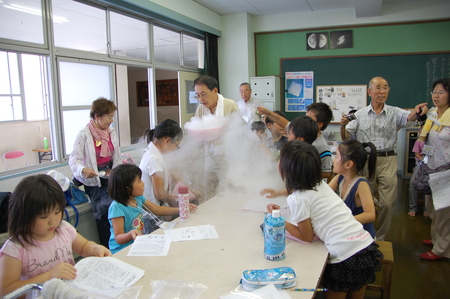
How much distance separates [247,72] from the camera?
5852 millimetres

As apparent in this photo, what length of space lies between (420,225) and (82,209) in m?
3.53

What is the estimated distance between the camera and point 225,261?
1.34 m

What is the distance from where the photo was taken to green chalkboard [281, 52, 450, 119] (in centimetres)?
534

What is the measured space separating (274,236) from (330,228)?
0.30m

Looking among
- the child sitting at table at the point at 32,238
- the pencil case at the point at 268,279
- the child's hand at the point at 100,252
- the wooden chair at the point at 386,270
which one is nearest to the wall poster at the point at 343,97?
the wooden chair at the point at 386,270

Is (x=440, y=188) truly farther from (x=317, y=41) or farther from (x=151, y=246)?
(x=317, y=41)

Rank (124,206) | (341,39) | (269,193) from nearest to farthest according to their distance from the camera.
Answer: (124,206) < (269,193) < (341,39)

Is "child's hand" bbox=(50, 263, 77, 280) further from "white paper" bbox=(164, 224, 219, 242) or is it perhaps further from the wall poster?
the wall poster

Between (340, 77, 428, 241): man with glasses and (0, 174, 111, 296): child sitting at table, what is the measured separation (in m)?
2.55

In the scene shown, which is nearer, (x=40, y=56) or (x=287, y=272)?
(x=287, y=272)

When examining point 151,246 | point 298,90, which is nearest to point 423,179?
point 151,246

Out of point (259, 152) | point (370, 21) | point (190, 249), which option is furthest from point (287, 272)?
point (370, 21)

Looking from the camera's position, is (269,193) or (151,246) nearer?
(151,246)

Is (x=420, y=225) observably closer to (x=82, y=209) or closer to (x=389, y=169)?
(x=389, y=169)
